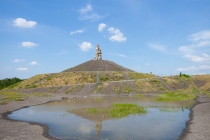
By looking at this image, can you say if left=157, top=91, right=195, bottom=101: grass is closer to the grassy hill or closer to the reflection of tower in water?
the grassy hill

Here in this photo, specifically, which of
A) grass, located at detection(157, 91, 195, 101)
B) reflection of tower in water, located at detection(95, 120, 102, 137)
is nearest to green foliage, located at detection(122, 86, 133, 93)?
grass, located at detection(157, 91, 195, 101)

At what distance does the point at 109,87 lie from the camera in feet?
330

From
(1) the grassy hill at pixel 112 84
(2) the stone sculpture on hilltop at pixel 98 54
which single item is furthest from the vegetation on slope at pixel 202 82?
(2) the stone sculpture on hilltop at pixel 98 54

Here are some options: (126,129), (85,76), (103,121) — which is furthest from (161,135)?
(85,76)

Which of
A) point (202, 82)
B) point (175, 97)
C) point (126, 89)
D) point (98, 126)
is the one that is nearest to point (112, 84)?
point (126, 89)

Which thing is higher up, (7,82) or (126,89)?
(7,82)

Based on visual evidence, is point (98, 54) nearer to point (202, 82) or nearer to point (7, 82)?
point (7, 82)

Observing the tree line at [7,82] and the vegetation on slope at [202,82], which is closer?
the vegetation on slope at [202,82]

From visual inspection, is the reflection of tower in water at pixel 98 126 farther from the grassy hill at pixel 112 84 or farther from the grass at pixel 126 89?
the grass at pixel 126 89

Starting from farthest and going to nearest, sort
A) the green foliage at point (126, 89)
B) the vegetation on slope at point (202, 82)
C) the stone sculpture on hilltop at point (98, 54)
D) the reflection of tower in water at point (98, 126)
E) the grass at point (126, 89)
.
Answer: the stone sculpture on hilltop at point (98, 54) → the vegetation on slope at point (202, 82) → the green foliage at point (126, 89) → the grass at point (126, 89) → the reflection of tower in water at point (98, 126)

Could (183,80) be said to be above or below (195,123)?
above

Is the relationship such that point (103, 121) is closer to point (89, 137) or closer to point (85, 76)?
point (89, 137)

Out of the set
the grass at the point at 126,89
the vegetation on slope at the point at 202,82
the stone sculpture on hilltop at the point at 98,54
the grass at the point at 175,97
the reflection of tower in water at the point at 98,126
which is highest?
the stone sculpture on hilltop at the point at 98,54

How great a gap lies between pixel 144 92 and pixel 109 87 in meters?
16.0
